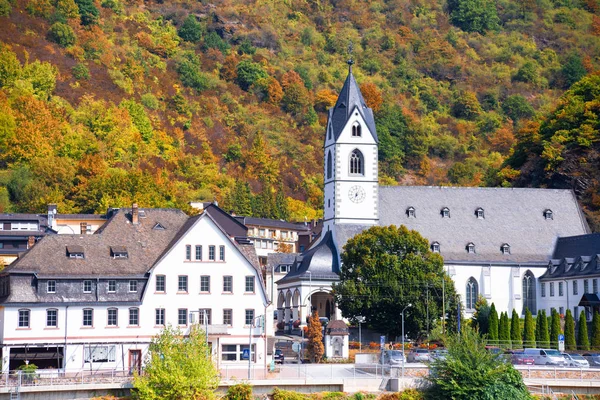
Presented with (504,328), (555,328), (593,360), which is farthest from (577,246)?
(593,360)

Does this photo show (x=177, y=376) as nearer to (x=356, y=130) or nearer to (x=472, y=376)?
(x=472, y=376)

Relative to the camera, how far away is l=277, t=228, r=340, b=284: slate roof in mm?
113375

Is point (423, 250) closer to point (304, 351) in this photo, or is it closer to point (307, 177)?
point (304, 351)

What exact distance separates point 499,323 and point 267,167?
9400cm

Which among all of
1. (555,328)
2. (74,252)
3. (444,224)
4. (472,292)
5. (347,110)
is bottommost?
(555,328)

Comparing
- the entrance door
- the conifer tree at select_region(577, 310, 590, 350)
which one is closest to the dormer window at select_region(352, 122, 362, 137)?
the conifer tree at select_region(577, 310, 590, 350)

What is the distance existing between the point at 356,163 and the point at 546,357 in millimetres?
45824

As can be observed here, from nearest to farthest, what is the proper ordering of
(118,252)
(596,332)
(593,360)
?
(593,360), (118,252), (596,332)

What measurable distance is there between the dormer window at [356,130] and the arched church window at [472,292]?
16176 millimetres

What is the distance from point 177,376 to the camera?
6438 cm

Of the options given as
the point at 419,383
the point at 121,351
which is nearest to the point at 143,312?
the point at 121,351

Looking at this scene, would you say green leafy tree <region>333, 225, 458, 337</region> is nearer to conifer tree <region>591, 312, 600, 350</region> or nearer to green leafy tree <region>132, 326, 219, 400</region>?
conifer tree <region>591, 312, 600, 350</region>

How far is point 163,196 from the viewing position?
152 meters

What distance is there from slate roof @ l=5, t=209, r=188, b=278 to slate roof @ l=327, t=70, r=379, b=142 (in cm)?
3519
